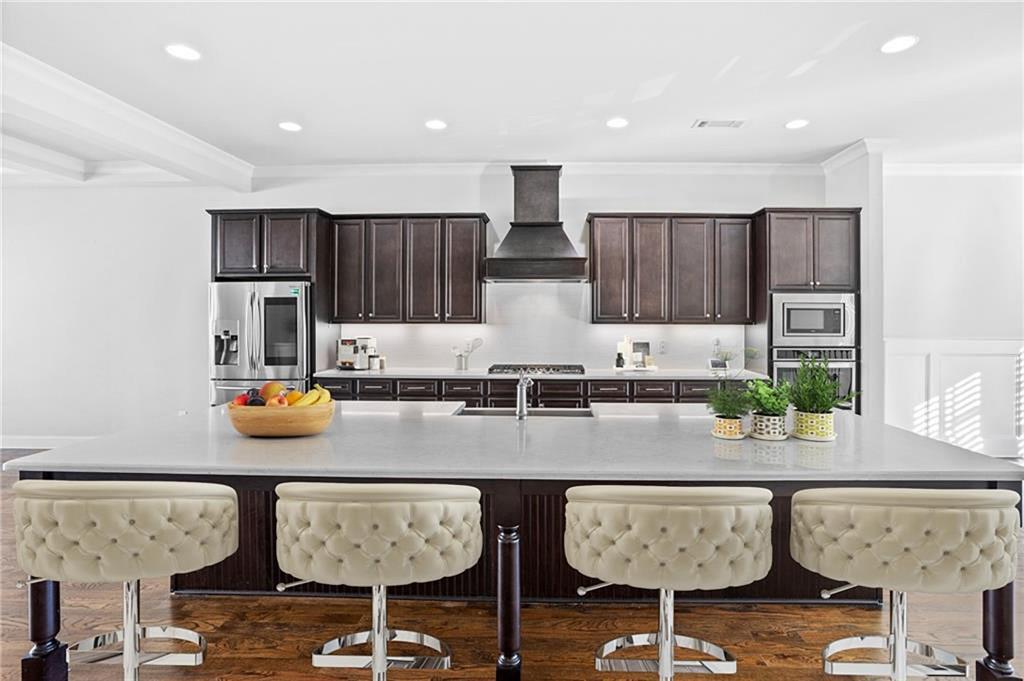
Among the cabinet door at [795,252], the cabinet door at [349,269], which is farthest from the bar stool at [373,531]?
the cabinet door at [795,252]

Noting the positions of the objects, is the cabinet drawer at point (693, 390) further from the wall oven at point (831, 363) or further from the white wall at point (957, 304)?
the white wall at point (957, 304)

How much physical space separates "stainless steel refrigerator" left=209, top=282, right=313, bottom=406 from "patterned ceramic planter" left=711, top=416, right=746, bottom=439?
390 cm

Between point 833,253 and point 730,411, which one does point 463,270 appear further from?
point 730,411

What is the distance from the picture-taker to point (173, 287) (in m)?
6.13

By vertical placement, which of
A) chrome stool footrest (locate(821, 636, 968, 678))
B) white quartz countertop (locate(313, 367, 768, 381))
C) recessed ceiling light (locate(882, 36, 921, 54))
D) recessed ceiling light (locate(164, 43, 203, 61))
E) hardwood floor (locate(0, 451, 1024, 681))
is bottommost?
hardwood floor (locate(0, 451, 1024, 681))

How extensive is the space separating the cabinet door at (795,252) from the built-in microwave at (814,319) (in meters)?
0.12

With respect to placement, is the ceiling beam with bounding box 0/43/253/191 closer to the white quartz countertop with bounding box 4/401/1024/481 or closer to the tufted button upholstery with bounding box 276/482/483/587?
the white quartz countertop with bounding box 4/401/1024/481

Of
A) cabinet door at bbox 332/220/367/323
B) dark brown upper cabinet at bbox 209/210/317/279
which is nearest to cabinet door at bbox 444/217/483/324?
cabinet door at bbox 332/220/367/323

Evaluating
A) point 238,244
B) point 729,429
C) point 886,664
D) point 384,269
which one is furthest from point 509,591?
point 238,244

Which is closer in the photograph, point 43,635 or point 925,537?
point 925,537

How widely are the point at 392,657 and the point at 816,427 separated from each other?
1.83 metres

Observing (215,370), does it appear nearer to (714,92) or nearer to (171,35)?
(171,35)

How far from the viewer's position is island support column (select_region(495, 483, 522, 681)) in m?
1.98

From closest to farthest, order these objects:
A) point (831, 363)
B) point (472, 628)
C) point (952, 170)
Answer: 1. point (472, 628)
2. point (831, 363)
3. point (952, 170)
